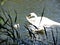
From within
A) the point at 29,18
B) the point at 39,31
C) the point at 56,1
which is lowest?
the point at 39,31

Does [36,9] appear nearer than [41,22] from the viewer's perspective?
Result: No

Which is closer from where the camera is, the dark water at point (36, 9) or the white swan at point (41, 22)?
the white swan at point (41, 22)

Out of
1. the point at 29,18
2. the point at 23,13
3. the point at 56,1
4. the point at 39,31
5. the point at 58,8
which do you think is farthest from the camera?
the point at 56,1

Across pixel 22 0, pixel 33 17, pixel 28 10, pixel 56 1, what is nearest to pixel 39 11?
pixel 28 10

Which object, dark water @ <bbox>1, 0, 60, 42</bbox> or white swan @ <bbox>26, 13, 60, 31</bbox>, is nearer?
white swan @ <bbox>26, 13, 60, 31</bbox>

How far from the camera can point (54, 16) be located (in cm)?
1028

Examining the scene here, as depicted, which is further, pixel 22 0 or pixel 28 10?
pixel 22 0

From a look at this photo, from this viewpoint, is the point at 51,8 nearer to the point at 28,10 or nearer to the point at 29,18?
the point at 28,10

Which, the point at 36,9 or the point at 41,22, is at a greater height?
the point at 36,9

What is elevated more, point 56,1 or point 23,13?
point 56,1

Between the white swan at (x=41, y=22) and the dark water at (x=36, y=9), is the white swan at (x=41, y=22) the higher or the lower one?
the lower one

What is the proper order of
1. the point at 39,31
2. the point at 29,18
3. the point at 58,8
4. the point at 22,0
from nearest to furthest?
the point at 39,31, the point at 29,18, the point at 58,8, the point at 22,0

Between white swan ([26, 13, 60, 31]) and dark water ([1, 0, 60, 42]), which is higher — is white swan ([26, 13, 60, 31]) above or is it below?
below

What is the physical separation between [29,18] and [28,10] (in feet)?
5.94
